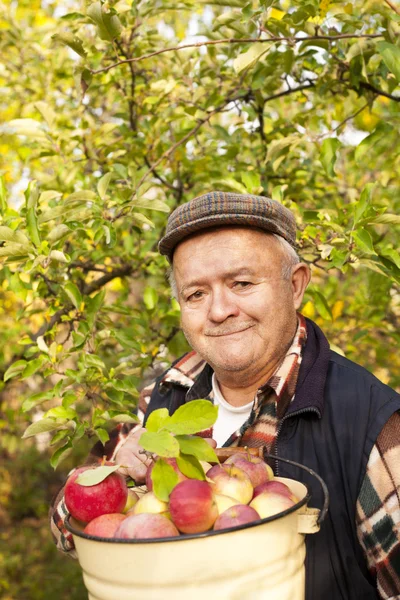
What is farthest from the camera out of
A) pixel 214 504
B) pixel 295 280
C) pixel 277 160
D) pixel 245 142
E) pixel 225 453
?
pixel 245 142

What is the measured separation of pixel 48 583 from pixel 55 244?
354 cm

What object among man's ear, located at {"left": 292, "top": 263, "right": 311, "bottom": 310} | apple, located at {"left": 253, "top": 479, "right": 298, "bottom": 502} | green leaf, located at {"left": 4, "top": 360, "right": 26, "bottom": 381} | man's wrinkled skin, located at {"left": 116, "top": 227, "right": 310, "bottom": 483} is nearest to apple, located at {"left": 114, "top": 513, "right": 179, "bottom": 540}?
apple, located at {"left": 253, "top": 479, "right": 298, "bottom": 502}

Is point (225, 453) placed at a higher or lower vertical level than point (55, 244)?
lower

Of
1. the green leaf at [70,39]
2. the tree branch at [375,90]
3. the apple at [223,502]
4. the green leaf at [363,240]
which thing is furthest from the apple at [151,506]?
the tree branch at [375,90]

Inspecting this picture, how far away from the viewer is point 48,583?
15.6 feet

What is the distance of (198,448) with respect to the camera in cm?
127

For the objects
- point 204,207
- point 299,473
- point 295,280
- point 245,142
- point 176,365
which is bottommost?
point 299,473

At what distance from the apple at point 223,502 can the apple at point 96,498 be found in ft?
0.73

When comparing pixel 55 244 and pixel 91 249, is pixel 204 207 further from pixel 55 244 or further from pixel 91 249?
pixel 91 249

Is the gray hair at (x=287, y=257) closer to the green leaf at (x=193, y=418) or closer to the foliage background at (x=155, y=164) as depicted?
the foliage background at (x=155, y=164)

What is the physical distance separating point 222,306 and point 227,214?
0.27 meters

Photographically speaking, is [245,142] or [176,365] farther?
[245,142]

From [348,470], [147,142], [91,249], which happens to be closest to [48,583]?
[91,249]

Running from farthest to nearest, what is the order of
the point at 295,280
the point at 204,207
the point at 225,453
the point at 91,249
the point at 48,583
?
1. the point at 48,583
2. the point at 91,249
3. the point at 295,280
4. the point at 204,207
5. the point at 225,453
